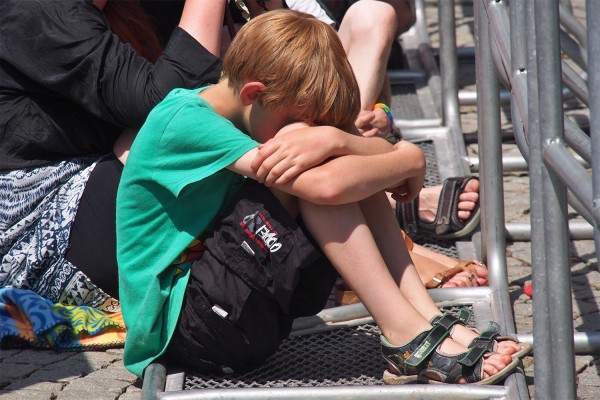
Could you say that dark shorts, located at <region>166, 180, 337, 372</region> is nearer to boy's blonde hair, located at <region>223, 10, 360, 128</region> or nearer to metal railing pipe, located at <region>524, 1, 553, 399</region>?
boy's blonde hair, located at <region>223, 10, 360, 128</region>

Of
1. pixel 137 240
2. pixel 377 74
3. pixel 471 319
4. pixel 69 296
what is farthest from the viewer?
pixel 377 74

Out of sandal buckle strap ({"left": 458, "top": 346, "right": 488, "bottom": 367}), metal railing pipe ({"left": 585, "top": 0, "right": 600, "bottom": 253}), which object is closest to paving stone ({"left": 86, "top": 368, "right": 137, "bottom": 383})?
sandal buckle strap ({"left": 458, "top": 346, "right": 488, "bottom": 367})

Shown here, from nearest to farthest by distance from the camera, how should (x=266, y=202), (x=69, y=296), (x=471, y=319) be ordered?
(x=266, y=202)
(x=471, y=319)
(x=69, y=296)

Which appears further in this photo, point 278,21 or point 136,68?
point 136,68

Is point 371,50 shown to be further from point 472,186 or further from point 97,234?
point 97,234

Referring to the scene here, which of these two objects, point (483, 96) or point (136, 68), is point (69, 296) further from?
point (483, 96)

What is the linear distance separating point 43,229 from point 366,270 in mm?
1032

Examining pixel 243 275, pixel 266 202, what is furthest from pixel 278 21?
pixel 243 275

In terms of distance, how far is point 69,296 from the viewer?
281 cm

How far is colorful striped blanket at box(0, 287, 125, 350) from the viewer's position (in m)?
2.76

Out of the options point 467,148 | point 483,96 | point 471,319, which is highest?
point 483,96

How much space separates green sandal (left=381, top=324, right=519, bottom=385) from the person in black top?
2.96 ft

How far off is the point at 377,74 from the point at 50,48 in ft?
4.12

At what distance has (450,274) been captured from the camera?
286cm
